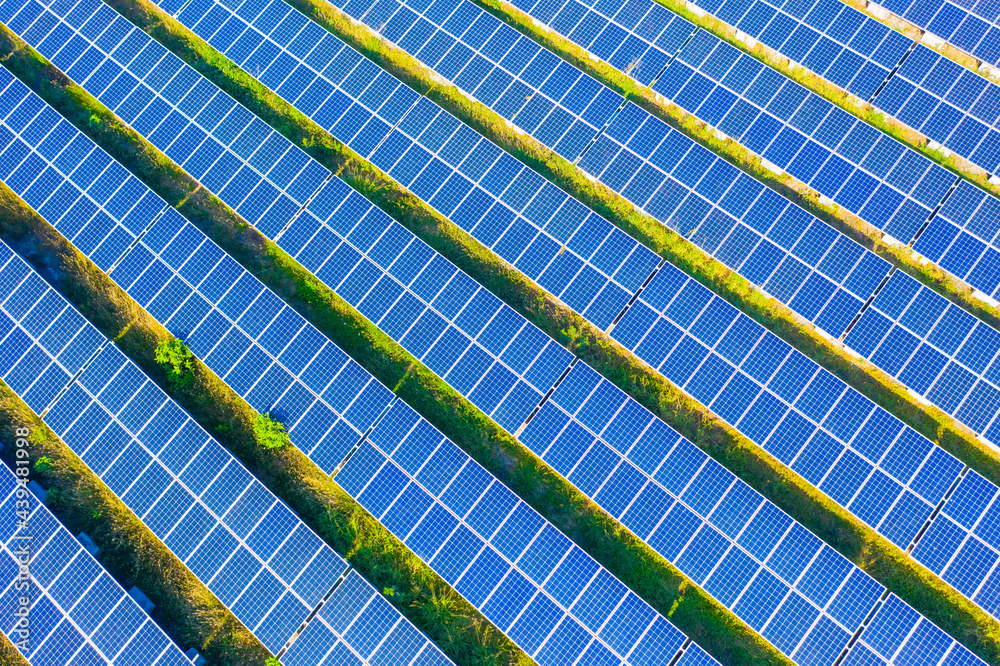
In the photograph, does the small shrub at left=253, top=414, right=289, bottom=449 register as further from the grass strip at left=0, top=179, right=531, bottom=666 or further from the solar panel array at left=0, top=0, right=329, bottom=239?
the solar panel array at left=0, top=0, right=329, bottom=239

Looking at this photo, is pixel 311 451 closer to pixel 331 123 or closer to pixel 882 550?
pixel 331 123

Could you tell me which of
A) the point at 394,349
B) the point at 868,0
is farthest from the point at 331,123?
the point at 868,0

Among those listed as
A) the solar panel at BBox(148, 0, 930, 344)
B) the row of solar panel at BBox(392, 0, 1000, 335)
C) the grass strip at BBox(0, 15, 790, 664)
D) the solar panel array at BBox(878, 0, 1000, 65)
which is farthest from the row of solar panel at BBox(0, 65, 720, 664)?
the solar panel array at BBox(878, 0, 1000, 65)

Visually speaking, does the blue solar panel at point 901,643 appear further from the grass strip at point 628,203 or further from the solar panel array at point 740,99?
the solar panel array at point 740,99

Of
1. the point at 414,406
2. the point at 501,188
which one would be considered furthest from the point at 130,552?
the point at 501,188

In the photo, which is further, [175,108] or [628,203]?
[175,108]

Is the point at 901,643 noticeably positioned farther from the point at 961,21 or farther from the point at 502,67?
the point at 502,67
